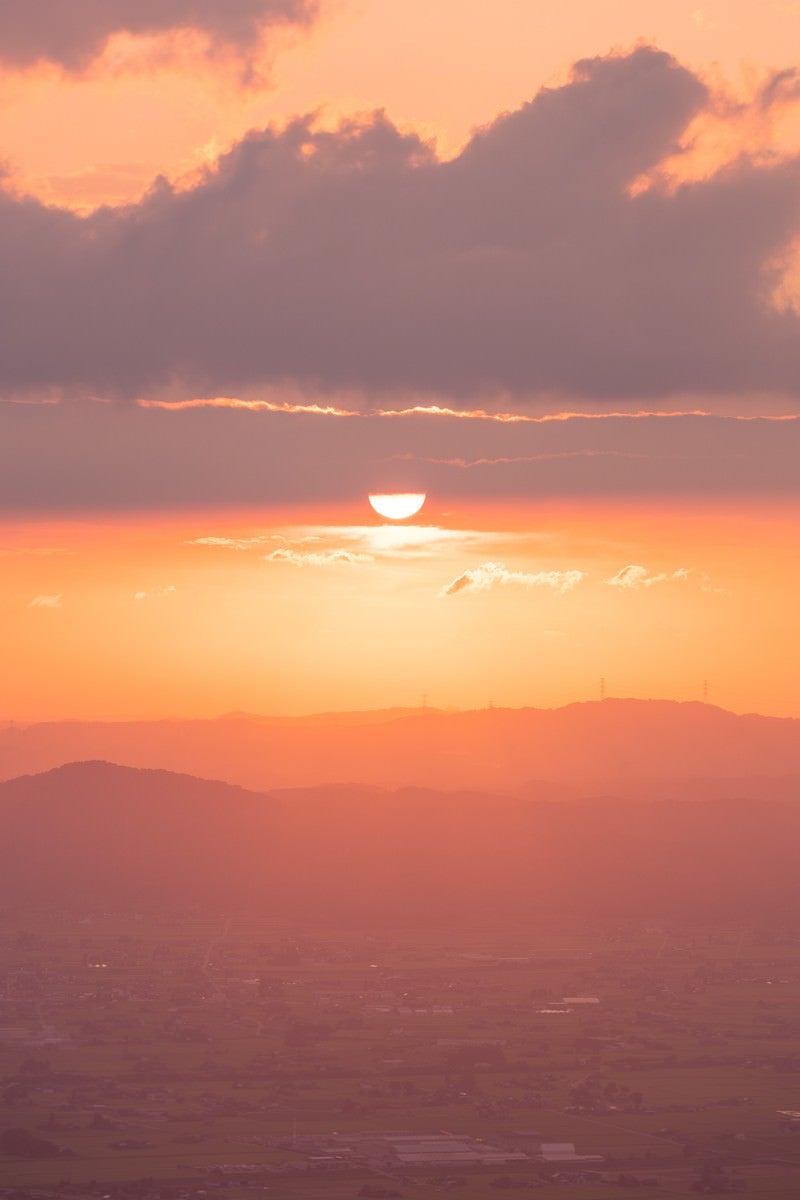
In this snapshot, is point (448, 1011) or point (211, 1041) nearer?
point (211, 1041)

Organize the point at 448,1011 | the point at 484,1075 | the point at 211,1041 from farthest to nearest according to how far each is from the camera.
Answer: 1. the point at 448,1011
2. the point at 211,1041
3. the point at 484,1075

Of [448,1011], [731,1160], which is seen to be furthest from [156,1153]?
[448,1011]

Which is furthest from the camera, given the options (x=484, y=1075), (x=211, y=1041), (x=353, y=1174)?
(x=211, y=1041)

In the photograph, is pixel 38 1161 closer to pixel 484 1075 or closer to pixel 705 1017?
pixel 484 1075

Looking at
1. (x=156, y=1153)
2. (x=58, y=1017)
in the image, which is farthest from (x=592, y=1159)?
(x=58, y=1017)

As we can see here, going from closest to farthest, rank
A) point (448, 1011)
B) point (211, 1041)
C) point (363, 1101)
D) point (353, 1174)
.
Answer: point (353, 1174) → point (363, 1101) → point (211, 1041) → point (448, 1011)

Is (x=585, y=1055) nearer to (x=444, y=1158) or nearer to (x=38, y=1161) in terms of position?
(x=444, y=1158)

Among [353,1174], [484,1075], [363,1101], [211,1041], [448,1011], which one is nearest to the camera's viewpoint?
[353,1174]

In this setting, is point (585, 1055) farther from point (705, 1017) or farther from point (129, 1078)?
point (129, 1078)

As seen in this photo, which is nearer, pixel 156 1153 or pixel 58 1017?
pixel 156 1153
